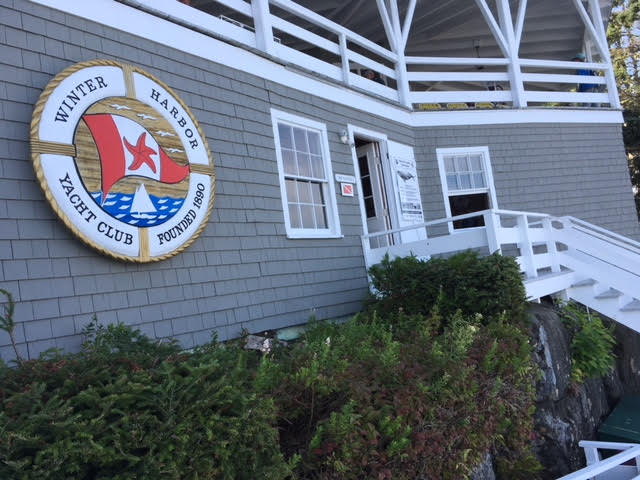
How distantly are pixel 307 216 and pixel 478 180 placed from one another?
4500 mm

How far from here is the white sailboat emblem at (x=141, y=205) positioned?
5.42 metres

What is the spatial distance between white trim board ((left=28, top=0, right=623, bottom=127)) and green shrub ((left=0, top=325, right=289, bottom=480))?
3409 millimetres

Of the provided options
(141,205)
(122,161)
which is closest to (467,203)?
(141,205)

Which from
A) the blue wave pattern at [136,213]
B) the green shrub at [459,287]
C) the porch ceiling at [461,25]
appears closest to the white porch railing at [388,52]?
the porch ceiling at [461,25]

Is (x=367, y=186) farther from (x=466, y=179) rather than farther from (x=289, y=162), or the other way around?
(x=289, y=162)

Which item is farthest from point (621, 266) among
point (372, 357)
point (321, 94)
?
point (372, 357)

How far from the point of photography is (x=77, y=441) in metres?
2.82

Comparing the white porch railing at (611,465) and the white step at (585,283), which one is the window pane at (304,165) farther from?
the white porch railing at (611,465)

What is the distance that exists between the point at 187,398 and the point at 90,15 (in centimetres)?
390

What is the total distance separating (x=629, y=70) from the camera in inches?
909

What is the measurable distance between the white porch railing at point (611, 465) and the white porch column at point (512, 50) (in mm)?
6913

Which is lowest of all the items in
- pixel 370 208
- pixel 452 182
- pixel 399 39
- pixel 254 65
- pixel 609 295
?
pixel 609 295

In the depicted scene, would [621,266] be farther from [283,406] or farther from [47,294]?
[47,294]

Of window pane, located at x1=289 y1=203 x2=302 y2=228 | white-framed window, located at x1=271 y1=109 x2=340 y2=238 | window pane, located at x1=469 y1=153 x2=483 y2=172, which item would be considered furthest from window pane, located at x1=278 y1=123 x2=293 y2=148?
window pane, located at x1=469 y1=153 x2=483 y2=172
